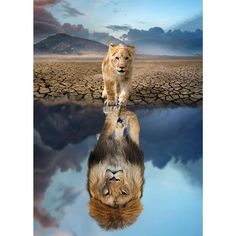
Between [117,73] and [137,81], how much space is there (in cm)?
11

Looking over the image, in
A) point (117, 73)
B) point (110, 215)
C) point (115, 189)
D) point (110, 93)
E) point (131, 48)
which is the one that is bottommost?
point (110, 215)

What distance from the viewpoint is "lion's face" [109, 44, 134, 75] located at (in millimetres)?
2178

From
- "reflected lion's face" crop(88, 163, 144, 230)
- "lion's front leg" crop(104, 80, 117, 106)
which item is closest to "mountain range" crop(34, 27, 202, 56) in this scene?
"lion's front leg" crop(104, 80, 117, 106)

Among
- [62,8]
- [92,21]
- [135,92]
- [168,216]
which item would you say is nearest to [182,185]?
[168,216]

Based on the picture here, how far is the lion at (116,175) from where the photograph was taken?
2.17 m

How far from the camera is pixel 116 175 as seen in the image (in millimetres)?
2182

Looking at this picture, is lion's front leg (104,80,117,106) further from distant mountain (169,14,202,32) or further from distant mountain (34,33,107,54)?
distant mountain (169,14,202,32)

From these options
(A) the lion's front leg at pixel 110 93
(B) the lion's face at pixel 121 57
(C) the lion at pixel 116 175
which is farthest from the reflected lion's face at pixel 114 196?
(B) the lion's face at pixel 121 57

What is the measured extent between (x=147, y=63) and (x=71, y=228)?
92 cm

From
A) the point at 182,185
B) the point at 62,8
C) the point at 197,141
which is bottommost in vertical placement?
the point at 182,185

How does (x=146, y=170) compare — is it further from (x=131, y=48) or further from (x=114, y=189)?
(x=131, y=48)

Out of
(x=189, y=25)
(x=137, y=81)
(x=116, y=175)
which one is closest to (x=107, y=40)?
(x=137, y=81)
